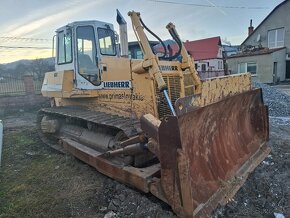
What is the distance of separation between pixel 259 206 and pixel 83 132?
3.66 metres

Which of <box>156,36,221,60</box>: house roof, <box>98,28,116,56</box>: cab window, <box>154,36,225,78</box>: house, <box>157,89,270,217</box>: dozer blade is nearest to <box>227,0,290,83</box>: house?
<box>154,36,225,78</box>: house

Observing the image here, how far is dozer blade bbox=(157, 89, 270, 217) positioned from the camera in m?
3.18

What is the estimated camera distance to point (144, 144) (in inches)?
155

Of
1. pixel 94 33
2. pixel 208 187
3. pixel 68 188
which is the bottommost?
pixel 68 188

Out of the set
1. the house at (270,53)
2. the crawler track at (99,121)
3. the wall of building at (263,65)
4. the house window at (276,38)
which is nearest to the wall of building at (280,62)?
the house at (270,53)

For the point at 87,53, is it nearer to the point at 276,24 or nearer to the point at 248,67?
the point at 248,67

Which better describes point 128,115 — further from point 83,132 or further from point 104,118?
point 83,132

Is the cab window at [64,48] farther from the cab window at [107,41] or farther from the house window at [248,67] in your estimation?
the house window at [248,67]

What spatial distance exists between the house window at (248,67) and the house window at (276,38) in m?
4.60

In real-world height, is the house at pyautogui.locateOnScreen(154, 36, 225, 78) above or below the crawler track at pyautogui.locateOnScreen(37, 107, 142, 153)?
above

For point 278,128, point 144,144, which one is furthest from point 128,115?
point 278,128

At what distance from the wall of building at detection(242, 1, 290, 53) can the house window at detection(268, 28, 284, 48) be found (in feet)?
1.18

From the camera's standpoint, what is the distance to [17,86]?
1658cm

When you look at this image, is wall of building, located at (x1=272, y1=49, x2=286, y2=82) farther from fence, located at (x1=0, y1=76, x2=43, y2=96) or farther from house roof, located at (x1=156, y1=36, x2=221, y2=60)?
fence, located at (x1=0, y1=76, x2=43, y2=96)
